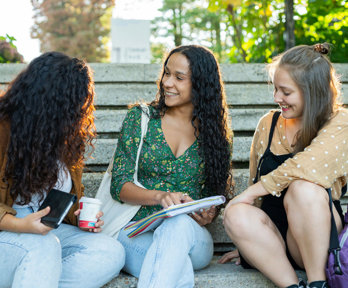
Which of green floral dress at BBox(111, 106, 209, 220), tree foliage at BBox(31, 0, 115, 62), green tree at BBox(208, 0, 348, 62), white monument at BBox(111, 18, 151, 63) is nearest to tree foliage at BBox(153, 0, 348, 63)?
green tree at BBox(208, 0, 348, 62)

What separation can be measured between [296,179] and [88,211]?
92 cm

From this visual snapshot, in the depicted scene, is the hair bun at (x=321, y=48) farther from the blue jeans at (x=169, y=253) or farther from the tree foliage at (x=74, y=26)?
the tree foliage at (x=74, y=26)

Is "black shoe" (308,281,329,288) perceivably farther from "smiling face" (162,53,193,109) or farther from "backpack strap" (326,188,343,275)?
"smiling face" (162,53,193,109)

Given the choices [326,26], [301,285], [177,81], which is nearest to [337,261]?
[301,285]

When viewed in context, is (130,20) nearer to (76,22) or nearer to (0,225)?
(0,225)

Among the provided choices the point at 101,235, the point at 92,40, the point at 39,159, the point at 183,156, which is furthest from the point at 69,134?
the point at 92,40

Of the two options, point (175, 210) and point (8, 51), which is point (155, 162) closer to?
point (175, 210)

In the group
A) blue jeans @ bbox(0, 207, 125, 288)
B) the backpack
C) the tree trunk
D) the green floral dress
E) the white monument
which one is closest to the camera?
blue jeans @ bbox(0, 207, 125, 288)

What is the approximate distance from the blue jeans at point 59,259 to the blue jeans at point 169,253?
0.35 ft

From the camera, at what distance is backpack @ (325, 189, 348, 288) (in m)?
2.03

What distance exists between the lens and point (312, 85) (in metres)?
2.34

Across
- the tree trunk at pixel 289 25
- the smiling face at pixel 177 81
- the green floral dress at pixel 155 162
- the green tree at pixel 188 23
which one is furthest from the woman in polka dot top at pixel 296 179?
the green tree at pixel 188 23

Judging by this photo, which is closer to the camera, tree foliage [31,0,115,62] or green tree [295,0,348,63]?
green tree [295,0,348,63]

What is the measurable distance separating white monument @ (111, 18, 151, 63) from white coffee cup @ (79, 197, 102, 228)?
5534 mm
